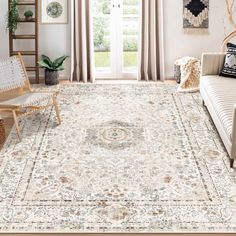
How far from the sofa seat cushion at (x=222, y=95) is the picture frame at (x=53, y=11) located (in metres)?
2.31

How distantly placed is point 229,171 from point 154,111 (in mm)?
1844

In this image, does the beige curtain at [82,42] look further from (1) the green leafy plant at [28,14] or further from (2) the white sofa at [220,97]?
(2) the white sofa at [220,97]

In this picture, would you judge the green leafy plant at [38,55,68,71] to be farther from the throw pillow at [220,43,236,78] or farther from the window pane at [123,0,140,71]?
the throw pillow at [220,43,236,78]

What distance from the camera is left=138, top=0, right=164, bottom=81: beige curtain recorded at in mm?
7605

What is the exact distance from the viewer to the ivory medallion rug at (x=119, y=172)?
13.0 feet

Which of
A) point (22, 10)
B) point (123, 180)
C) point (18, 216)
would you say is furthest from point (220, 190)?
point (22, 10)

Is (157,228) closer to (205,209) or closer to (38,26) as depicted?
(205,209)

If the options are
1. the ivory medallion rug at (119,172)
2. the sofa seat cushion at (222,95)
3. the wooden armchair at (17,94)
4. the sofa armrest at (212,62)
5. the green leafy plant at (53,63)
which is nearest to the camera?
the ivory medallion rug at (119,172)

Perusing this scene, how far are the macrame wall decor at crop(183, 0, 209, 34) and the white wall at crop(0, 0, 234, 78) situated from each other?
6 cm

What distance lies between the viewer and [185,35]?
307 inches

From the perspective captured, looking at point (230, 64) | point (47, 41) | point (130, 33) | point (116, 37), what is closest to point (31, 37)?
point (47, 41)

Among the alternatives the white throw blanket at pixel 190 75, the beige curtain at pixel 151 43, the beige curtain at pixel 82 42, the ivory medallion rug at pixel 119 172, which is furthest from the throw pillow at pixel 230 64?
the beige curtain at pixel 82 42

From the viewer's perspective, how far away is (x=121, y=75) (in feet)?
26.3

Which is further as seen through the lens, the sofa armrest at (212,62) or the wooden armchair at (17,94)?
the sofa armrest at (212,62)
